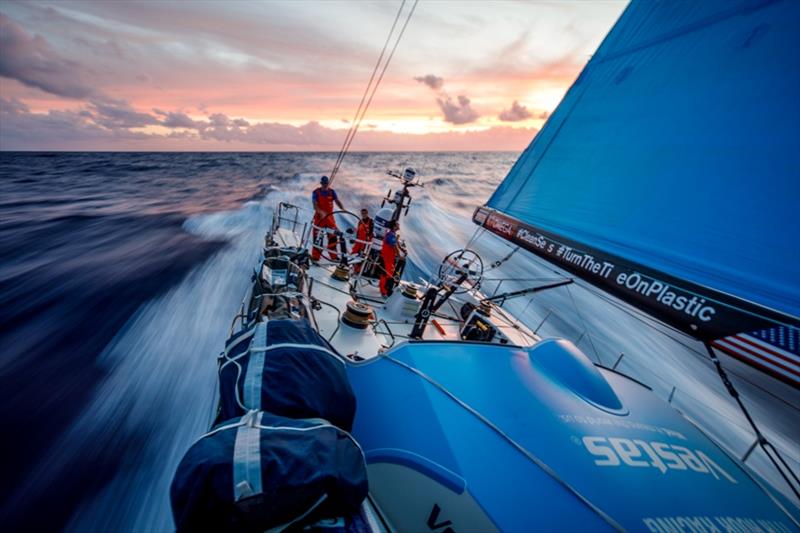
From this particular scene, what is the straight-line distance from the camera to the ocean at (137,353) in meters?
2.96

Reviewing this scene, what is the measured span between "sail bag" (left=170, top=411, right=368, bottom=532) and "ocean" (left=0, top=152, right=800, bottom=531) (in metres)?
1.67

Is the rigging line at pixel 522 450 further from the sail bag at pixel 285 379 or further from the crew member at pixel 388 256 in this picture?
the crew member at pixel 388 256

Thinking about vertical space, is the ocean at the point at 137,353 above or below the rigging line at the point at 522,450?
below

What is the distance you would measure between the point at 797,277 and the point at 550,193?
135 centimetres

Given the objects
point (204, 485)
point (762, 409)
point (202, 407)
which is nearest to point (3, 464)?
point (202, 407)

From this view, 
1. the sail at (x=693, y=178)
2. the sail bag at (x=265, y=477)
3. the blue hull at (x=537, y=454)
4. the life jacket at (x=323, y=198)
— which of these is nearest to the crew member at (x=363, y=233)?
the life jacket at (x=323, y=198)

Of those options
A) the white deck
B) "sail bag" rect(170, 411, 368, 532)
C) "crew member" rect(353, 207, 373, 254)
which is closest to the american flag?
"sail bag" rect(170, 411, 368, 532)

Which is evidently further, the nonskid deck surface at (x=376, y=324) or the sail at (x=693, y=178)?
the nonskid deck surface at (x=376, y=324)

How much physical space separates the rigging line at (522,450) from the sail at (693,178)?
804mm

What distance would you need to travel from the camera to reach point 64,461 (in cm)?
313

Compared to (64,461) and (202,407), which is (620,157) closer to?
(202,407)

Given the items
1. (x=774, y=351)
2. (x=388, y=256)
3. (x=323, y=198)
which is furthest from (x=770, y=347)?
(x=323, y=198)

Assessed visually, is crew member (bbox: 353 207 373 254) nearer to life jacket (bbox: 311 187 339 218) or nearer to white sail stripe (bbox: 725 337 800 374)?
life jacket (bbox: 311 187 339 218)

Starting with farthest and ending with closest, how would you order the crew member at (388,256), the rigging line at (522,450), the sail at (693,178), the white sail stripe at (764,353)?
the crew member at (388,256), the sail at (693,178), the rigging line at (522,450), the white sail stripe at (764,353)
